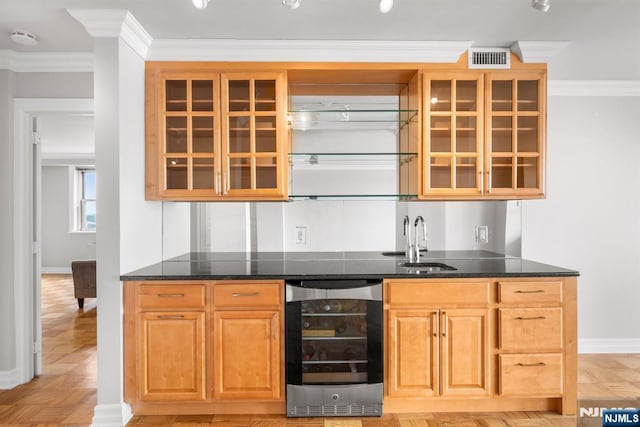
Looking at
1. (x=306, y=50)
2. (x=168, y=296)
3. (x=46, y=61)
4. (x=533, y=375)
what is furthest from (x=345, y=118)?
(x=46, y=61)

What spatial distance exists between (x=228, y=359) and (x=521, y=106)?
2619 millimetres

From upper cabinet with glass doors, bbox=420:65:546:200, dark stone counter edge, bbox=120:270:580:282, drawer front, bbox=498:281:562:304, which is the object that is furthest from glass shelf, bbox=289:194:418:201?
drawer front, bbox=498:281:562:304

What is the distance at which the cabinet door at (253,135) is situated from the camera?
2.96 m

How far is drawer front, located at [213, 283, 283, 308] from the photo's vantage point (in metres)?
2.62

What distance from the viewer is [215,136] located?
2.96 meters

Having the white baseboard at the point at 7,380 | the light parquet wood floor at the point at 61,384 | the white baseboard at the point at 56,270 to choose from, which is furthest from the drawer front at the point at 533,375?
the white baseboard at the point at 56,270

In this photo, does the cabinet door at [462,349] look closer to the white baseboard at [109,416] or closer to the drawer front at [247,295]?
the drawer front at [247,295]

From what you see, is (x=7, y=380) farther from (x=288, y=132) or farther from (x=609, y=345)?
(x=609, y=345)

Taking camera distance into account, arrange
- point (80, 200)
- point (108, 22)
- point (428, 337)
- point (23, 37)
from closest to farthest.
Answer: point (108, 22), point (428, 337), point (23, 37), point (80, 200)

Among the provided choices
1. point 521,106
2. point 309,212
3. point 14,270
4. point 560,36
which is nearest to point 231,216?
point 309,212

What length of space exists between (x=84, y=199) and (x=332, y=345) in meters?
8.63

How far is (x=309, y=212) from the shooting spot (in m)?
3.32

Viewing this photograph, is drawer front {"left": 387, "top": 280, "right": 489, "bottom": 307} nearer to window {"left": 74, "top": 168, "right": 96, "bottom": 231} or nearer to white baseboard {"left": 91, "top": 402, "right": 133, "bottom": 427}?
white baseboard {"left": 91, "top": 402, "right": 133, "bottom": 427}

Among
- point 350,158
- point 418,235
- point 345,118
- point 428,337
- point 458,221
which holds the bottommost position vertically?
point 428,337
